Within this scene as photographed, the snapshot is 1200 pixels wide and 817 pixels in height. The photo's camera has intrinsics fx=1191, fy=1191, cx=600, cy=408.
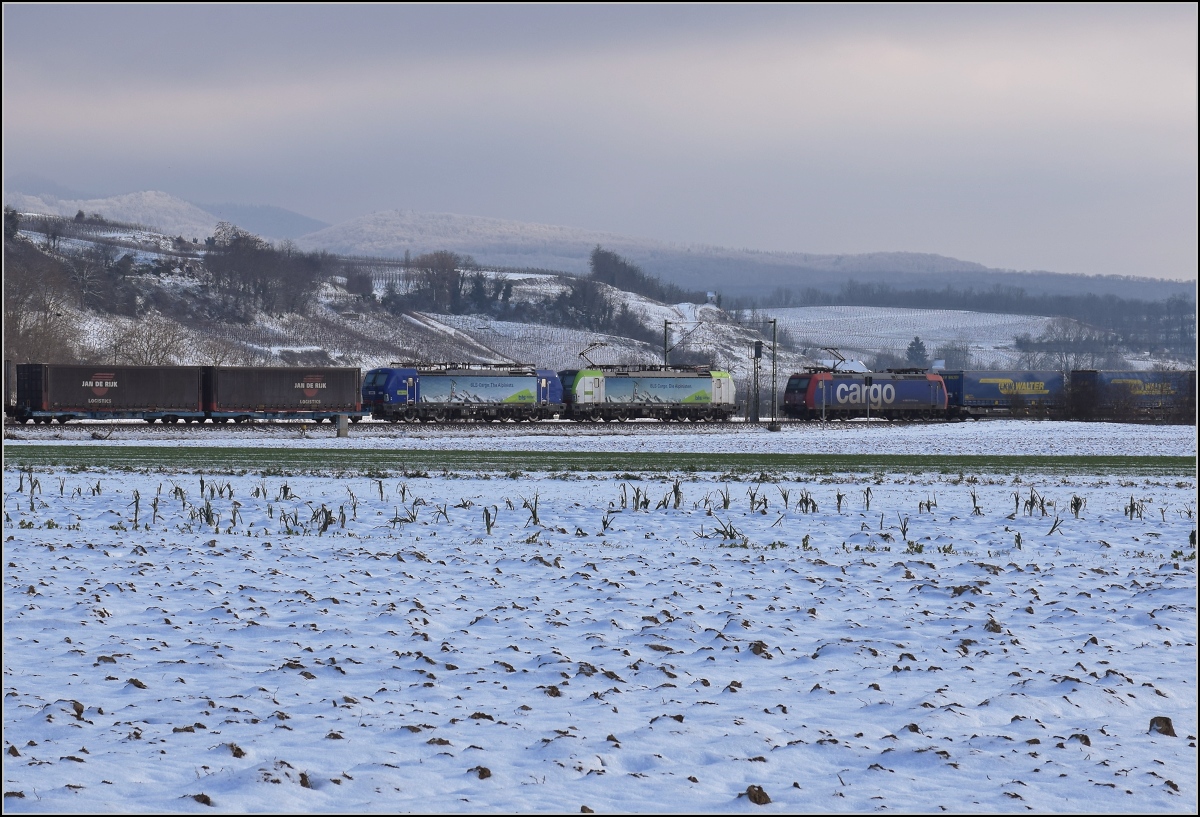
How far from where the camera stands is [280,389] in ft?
217

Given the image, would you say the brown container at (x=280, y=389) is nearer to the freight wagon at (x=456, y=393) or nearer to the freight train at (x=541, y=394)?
the freight train at (x=541, y=394)

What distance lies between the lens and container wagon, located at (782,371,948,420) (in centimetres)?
7788

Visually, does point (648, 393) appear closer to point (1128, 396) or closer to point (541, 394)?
point (541, 394)

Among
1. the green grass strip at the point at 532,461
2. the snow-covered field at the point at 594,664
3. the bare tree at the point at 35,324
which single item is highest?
the bare tree at the point at 35,324

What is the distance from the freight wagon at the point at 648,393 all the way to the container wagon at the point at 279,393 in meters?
13.3

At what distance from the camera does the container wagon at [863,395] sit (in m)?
77.9

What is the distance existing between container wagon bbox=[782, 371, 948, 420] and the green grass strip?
36305 mm

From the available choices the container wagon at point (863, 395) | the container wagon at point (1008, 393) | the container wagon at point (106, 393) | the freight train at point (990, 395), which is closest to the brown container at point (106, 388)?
the container wagon at point (106, 393)

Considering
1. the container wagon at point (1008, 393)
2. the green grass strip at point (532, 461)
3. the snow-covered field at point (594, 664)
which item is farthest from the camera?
the container wagon at point (1008, 393)

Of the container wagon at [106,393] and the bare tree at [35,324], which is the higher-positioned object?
the bare tree at [35,324]

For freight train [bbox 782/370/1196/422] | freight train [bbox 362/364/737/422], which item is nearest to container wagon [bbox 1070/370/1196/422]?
freight train [bbox 782/370/1196/422]

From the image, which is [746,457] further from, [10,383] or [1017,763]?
[10,383]

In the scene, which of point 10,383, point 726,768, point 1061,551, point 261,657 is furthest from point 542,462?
point 10,383

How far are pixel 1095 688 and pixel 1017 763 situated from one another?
1.86 metres
